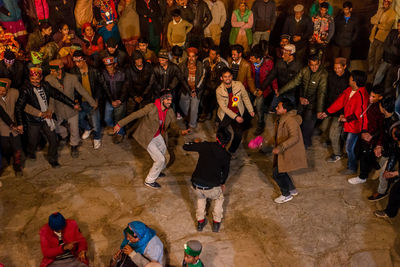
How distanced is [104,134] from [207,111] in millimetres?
2405

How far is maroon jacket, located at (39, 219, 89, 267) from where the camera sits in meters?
4.95

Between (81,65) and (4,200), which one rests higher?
(81,65)

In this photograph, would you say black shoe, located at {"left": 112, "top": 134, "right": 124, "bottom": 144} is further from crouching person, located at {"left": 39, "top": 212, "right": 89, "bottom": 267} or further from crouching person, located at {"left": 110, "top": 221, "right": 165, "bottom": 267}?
crouching person, located at {"left": 110, "top": 221, "right": 165, "bottom": 267}

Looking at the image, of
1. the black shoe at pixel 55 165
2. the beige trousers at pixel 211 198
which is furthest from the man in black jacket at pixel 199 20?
the beige trousers at pixel 211 198

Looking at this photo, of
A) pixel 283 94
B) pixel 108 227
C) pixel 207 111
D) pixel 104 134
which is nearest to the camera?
pixel 108 227

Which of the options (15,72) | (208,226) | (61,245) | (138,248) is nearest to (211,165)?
(208,226)

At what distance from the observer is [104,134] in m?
8.60

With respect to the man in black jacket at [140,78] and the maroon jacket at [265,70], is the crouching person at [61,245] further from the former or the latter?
the maroon jacket at [265,70]

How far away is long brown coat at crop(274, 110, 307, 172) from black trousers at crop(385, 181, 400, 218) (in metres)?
1.35

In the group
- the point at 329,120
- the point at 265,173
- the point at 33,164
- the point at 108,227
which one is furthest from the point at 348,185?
the point at 33,164

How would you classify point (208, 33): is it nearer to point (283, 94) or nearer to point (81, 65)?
point (283, 94)

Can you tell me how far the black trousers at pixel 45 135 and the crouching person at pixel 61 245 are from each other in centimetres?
265

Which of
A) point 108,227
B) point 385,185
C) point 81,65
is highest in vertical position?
point 81,65

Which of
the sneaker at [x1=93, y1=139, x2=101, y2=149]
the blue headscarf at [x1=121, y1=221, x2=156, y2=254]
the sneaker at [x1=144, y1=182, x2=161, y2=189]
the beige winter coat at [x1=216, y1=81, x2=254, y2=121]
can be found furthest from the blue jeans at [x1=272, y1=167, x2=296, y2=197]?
the sneaker at [x1=93, y1=139, x2=101, y2=149]
